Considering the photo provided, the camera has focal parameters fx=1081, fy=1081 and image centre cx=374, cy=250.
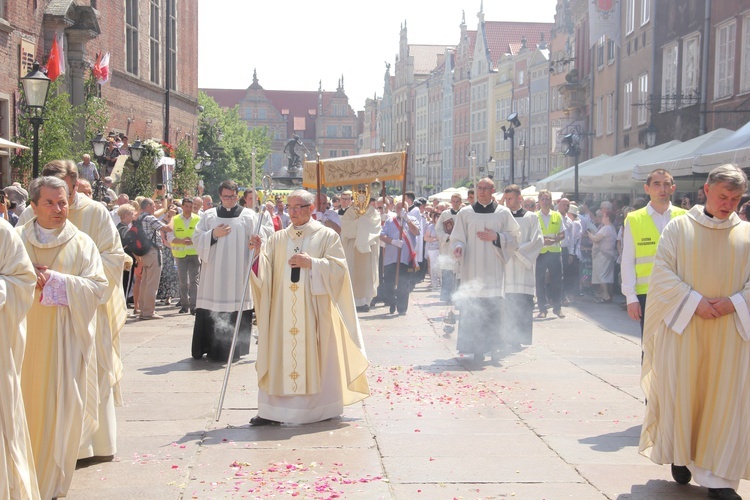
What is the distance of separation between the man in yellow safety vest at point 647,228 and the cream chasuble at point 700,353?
1499 millimetres

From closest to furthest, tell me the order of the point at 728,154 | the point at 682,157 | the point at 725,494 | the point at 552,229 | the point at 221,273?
1. the point at 725,494
2. the point at 221,273
3. the point at 728,154
4. the point at 552,229
5. the point at 682,157

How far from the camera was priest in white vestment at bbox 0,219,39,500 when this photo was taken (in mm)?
4893

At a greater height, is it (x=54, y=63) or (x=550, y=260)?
(x=54, y=63)

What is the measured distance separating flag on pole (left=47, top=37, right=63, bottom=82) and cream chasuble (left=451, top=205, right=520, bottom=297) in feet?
47.3

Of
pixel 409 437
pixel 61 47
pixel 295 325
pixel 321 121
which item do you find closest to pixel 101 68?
pixel 61 47

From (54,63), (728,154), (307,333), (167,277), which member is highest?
(54,63)

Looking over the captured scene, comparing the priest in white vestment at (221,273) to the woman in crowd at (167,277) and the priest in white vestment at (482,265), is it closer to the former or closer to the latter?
the priest in white vestment at (482,265)

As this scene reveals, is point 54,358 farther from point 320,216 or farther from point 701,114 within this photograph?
point 701,114

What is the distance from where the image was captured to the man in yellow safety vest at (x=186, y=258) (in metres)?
16.3

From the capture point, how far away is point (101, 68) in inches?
1106

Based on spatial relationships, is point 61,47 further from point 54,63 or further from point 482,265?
point 482,265

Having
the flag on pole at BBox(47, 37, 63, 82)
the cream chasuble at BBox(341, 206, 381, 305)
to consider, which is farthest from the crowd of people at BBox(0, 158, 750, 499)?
the flag on pole at BBox(47, 37, 63, 82)

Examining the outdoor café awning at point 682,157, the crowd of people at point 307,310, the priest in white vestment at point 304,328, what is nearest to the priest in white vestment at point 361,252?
the crowd of people at point 307,310

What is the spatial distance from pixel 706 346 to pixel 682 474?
0.77 metres
